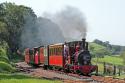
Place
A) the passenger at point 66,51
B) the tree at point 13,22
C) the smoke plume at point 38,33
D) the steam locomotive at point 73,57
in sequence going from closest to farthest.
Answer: the steam locomotive at point 73,57
the passenger at point 66,51
the tree at point 13,22
the smoke plume at point 38,33

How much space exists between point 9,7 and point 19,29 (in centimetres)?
711

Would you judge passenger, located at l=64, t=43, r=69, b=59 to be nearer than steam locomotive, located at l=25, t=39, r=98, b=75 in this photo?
No

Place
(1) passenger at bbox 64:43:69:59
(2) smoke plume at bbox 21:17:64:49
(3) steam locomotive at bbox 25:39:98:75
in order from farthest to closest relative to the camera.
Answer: (2) smoke plume at bbox 21:17:64:49 < (1) passenger at bbox 64:43:69:59 < (3) steam locomotive at bbox 25:39:98:75

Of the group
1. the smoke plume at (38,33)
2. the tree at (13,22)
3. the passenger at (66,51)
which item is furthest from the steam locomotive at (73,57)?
the smoke plume at (38,33)

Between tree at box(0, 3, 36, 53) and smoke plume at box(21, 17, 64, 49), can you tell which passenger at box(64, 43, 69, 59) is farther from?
smoke plume at box(21, 17, 64, 49)

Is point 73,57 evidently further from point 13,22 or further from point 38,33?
point 38,33

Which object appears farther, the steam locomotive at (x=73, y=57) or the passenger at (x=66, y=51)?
the passenger at (x=66, y=51)

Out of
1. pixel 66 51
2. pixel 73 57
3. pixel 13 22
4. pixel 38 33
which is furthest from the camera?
pixel 38 33

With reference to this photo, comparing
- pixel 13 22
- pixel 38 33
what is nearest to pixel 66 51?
pixel 13 22

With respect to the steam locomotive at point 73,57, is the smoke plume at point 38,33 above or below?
above

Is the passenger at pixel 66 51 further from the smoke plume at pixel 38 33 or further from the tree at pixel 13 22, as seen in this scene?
the smoke plume at pixel 38 33

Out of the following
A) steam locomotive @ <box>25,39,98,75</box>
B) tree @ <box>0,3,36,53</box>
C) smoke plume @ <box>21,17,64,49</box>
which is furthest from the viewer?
smoke plume @ <box>21,17,64,49</box>

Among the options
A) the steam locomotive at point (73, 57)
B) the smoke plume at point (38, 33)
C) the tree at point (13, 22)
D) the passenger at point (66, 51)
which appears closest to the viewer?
the steam locomotive at point (73, 57)

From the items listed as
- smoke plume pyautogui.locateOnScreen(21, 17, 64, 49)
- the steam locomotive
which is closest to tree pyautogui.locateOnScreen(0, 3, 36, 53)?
smoke plume pyautogui.locateOnScreen(21, 17, 64, 49)
